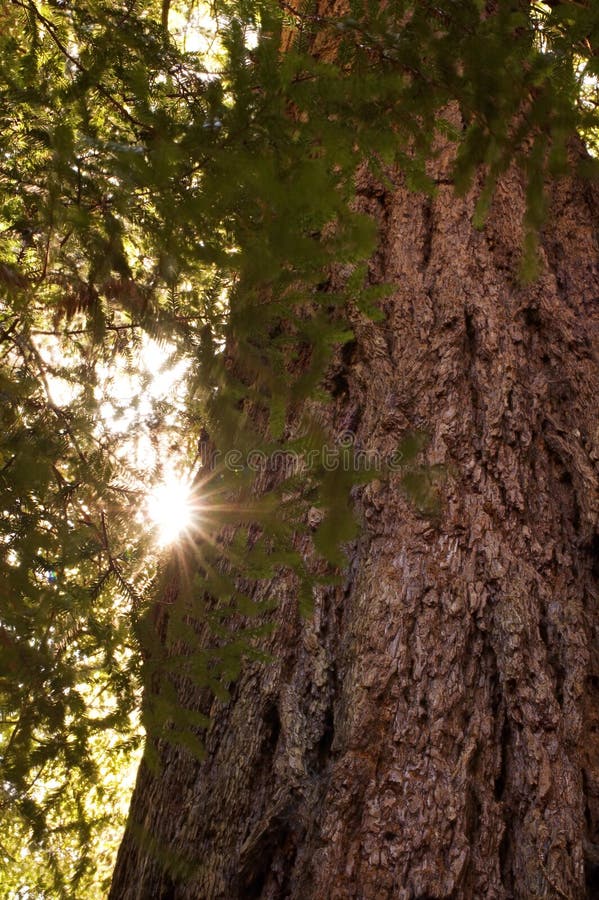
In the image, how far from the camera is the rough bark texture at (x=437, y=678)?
5.32ft

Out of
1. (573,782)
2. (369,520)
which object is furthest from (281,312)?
(573,782)

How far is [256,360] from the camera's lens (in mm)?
1712

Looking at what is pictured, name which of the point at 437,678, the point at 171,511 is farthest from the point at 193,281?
the point at 437,678

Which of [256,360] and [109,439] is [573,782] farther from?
[109,439]

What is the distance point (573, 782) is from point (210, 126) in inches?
76.8

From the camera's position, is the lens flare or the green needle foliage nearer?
the green needle foliage

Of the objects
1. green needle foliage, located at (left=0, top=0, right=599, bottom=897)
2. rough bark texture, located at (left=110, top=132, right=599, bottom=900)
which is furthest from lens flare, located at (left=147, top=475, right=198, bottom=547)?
rough bark texture, located at (left=110, top=132, right=599, bottom=900)

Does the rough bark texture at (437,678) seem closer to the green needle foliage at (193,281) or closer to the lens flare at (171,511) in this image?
the green needle foliage at (193,281)

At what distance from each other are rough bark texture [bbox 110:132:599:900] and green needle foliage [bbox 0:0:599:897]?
18cm

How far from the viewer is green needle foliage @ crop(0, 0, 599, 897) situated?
165 centimetres

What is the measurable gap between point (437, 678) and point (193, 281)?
1.43 meters

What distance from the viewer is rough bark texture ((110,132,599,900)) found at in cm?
162

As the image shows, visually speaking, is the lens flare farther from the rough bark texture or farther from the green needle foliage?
the rough bark texture

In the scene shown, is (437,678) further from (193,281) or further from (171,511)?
(193,281)
